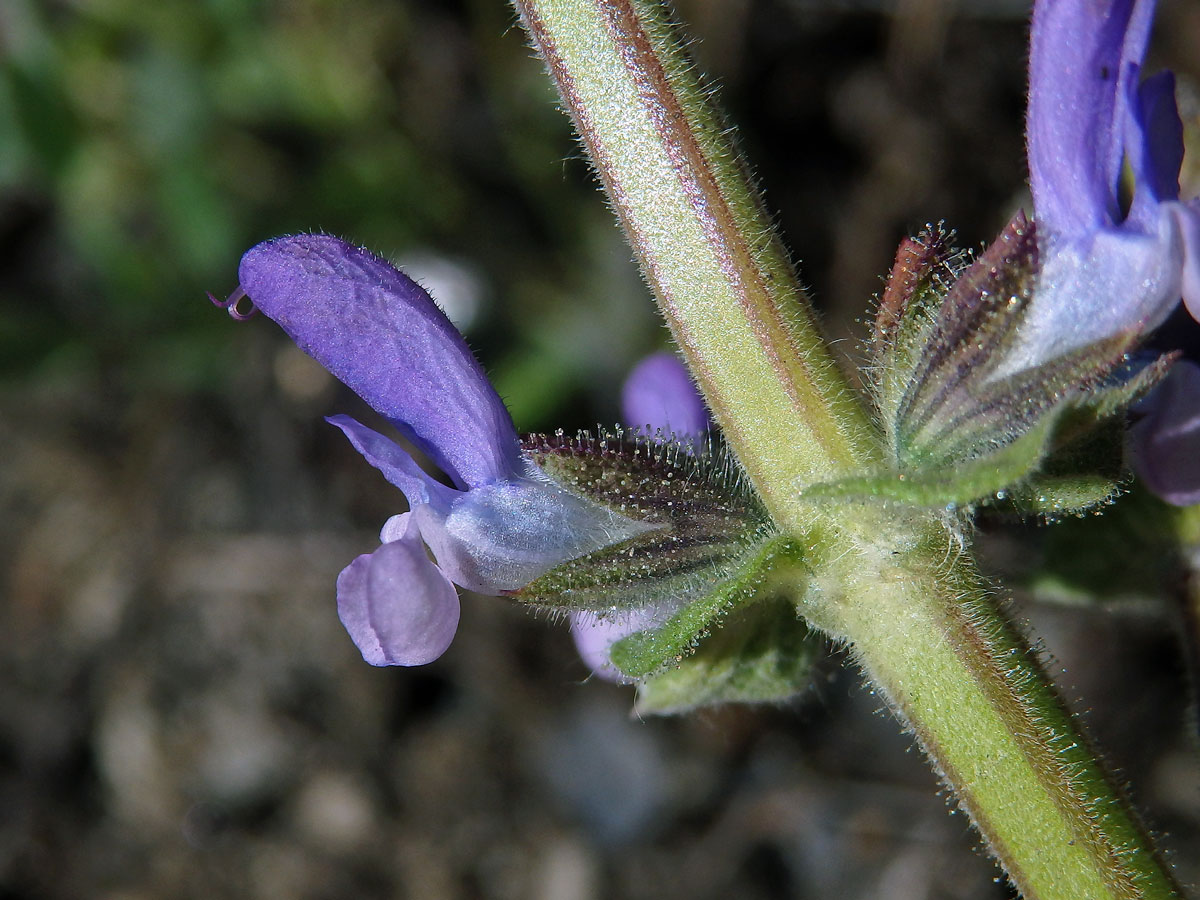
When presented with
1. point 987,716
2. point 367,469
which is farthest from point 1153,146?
point 367,469

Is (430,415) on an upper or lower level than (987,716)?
upper

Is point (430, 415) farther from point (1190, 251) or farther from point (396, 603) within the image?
point (1190, 251)

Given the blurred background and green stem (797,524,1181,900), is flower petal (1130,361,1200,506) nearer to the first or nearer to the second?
green stem (797,524,1181,900)

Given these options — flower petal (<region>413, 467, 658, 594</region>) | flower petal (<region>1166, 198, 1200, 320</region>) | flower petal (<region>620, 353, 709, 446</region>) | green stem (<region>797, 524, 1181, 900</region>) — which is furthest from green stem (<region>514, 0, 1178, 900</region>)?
flower petal (<region>620, 353, 709, 446</region>)

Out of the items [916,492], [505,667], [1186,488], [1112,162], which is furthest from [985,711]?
[505,667]

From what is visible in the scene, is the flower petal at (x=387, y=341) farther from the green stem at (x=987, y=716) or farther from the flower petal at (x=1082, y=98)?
the flower petal at (x=1082, y=98)
